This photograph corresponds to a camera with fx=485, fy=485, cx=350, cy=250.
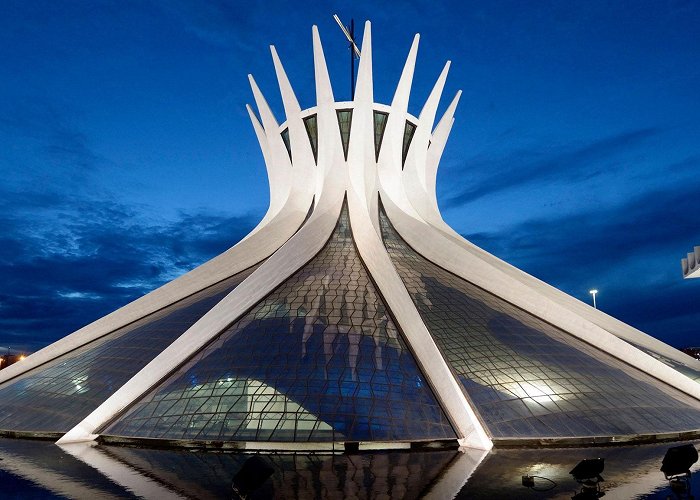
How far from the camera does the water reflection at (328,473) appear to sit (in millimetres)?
7523

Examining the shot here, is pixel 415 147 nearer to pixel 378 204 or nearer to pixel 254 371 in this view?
pixel 378 204

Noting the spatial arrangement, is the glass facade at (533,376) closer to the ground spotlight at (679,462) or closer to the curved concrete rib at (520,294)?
the curved concrete rib at (520,294)

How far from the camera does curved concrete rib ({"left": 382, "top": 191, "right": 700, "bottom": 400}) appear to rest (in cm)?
1609

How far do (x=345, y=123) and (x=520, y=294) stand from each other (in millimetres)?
11724

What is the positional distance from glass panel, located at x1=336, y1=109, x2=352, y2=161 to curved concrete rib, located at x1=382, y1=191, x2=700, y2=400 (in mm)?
3511

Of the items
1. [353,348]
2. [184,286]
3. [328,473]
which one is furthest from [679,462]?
[184,286]

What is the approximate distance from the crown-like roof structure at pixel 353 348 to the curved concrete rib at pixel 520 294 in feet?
0.20

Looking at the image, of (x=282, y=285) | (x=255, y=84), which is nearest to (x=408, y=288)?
(x=282, y=285)

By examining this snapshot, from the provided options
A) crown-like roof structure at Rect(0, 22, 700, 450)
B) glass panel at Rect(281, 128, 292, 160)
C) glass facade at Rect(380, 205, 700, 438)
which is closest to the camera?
crown-like roof structure at Rect(0, 22, 700, 450)

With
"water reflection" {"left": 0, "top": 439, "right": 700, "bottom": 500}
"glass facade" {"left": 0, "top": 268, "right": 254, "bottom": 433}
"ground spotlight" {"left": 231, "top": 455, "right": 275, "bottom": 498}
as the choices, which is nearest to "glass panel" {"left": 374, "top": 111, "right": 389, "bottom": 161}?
"glass facade" {"left": 0, "top": 268, "right": 254, "bottom": 433}

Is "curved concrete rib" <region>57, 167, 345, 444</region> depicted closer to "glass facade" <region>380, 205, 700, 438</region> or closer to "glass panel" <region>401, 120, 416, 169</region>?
"glass facade" <region>380, 205, 700, 438</region>

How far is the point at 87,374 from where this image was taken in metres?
15.6

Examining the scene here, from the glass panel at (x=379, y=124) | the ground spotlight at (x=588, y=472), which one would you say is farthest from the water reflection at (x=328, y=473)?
the glass panel at (x=379, y=124)

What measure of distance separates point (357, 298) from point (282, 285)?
3096 millimetres
